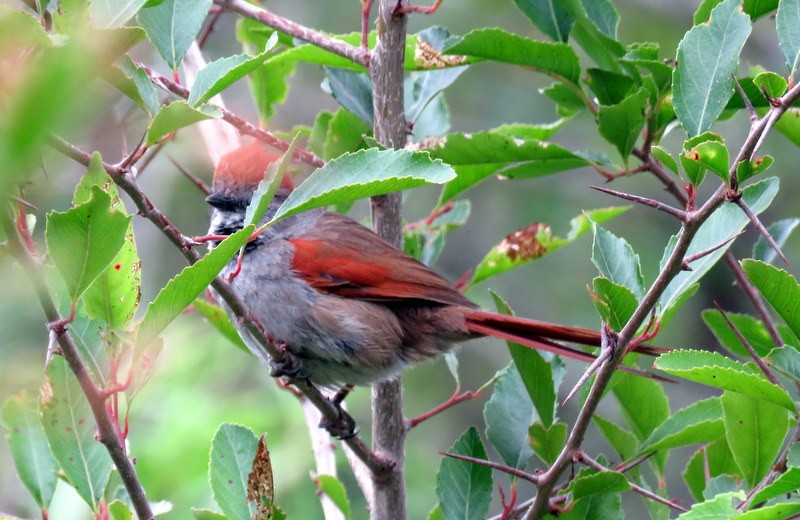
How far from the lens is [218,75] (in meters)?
2.00

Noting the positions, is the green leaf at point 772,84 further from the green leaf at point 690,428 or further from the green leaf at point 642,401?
the green leaf at point 642,401

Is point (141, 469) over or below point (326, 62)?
below

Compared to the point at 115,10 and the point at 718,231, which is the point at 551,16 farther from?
the point at 115,10

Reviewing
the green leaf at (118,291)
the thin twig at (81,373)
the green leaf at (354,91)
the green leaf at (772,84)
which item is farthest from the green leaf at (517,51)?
the thin twig at (81,373)

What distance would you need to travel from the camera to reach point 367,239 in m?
3.88

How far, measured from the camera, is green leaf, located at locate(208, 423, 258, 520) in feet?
8.36

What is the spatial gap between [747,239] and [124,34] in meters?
8.71

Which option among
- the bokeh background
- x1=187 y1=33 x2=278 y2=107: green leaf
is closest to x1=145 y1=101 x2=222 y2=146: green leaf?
x1=187 y1=33 x2=278 y2=107: green leaf

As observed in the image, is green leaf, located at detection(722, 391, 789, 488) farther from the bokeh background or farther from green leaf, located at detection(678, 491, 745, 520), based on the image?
A: the bokeh background

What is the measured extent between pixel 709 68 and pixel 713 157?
469 mm

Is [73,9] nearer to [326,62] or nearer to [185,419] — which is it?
[326,62]

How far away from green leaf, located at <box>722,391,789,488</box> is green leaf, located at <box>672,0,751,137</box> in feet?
2.31

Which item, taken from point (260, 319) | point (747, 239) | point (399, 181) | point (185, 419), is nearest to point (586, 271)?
point (747, 239)

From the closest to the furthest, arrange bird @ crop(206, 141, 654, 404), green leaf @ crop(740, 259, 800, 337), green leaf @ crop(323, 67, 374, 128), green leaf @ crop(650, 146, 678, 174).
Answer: green leaf @ crop(650, 146, 678, 174) < green leaf @ crop(740, 259, 800, 337) < green leaf @ crop(323, 67, 374, 128) < bird @ crop(206, 141, 654, 404)
